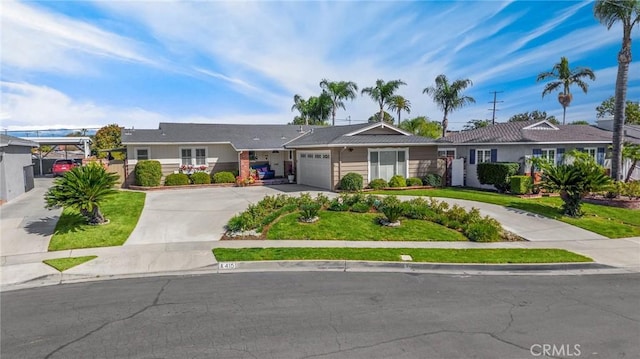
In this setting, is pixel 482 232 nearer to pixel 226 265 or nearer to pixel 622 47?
pixel 226 265

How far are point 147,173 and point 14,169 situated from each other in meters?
6.52

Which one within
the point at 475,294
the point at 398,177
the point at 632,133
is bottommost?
the point at 475,294

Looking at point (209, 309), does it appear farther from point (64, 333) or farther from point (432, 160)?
point (432, 160)

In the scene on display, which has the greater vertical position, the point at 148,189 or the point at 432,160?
the point at 432,160

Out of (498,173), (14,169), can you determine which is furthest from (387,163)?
(14,169)

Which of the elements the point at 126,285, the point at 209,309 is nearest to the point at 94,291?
the point at 126,285

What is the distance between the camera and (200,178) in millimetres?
26172

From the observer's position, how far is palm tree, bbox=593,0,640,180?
749 inches

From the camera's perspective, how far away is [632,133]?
2992 cm

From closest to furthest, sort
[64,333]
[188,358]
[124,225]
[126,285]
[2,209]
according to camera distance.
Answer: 1. [188,358]
2. [64,333]
3. [126,285]
4. [124,225]
5. [2,209]

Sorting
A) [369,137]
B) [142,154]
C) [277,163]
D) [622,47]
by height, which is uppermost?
[622,47]

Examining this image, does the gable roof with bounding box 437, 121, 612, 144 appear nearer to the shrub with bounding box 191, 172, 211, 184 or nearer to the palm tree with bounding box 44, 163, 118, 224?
the shrub with bounding box 191, 172, 211, 184

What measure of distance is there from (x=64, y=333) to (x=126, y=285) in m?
2.49

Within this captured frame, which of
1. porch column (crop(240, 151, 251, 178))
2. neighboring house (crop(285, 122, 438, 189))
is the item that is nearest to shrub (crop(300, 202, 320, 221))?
neighboring house (crop(285, 122, 438, 189))
